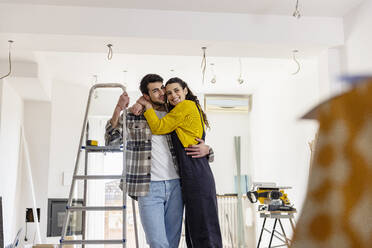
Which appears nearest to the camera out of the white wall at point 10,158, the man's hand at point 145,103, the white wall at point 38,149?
the man's hand at point 145,103

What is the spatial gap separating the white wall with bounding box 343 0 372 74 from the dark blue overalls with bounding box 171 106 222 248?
194cm

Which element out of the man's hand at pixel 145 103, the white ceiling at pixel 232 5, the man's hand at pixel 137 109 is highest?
the white ceiling at pixel 232 5

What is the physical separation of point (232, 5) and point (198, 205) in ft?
7.02

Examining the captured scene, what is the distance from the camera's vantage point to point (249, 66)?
533 cm

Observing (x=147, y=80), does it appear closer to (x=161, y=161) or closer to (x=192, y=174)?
(x=161, y=161)

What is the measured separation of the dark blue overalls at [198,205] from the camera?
6.35ft

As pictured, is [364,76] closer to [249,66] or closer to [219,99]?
[249,66]

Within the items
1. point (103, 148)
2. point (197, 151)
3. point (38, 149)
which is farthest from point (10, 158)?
point (197, 151)

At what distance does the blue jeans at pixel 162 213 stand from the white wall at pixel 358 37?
2.05m

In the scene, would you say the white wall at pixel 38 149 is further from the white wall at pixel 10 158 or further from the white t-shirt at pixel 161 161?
the white t-shirt at pixel 161 161

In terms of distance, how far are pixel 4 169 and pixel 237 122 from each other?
151 inches

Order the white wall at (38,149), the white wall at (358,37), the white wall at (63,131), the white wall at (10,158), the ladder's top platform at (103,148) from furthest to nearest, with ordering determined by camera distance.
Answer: the white wall at (63,131) < the white wall at (38,149) < the white wall at (10,158) < the white wall at (358,37) < the ladder's top platform at (103,148)

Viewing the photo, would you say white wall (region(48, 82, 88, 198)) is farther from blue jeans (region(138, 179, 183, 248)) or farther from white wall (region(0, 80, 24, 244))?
blue jeans (region(138, 179, 183, 248))

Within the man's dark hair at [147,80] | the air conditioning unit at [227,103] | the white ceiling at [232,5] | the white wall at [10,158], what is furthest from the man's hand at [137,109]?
the air conditioning unit at [227,103]
